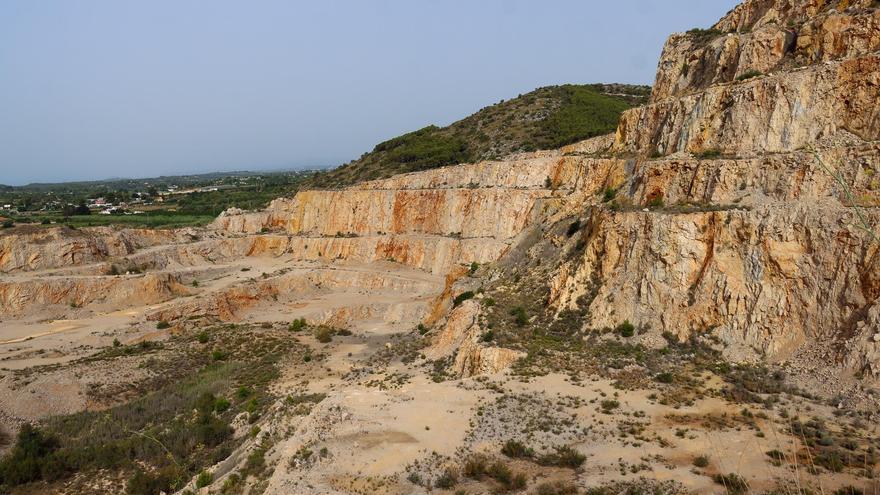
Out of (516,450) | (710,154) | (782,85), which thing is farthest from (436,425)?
(782,85)

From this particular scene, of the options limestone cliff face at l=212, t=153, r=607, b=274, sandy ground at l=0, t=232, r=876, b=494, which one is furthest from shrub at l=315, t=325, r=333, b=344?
limestone cliff face at l=212, t=153, r=607, b=274

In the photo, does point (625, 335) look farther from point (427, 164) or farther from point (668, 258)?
point (427, 164)

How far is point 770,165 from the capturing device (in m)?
21.3

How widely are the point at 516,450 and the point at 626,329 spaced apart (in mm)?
8726

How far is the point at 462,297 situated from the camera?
29828 mm

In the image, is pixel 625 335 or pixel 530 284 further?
pixel 530 284

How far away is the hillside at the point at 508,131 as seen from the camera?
6194cm

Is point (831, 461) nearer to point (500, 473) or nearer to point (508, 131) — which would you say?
point (500, 473)

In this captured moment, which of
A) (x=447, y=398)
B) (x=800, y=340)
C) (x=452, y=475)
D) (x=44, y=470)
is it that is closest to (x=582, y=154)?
(x=800, y=340)

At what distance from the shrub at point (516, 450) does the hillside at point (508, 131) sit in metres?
45.4

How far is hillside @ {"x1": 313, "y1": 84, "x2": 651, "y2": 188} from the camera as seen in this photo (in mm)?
61938

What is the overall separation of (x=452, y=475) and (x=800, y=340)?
12.7 meters

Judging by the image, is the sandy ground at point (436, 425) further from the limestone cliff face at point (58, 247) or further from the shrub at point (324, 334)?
the limestone cliff face at point (58, 247)

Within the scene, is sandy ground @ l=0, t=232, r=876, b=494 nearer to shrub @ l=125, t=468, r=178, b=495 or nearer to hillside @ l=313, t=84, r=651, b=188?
shrub @ l=125, t=468, r=178, b=495
